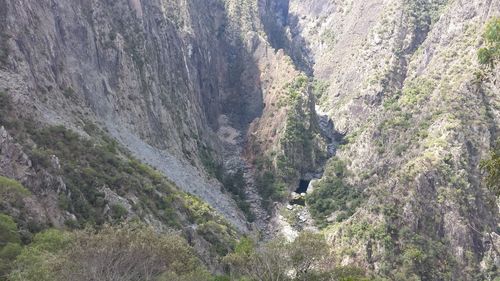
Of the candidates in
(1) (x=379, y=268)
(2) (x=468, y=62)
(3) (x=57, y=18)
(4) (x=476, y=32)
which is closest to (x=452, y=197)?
(1) (x=379, y=268)

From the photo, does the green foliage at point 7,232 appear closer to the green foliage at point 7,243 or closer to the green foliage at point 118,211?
the green foliage at point 7,243

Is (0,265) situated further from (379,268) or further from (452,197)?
(452,197)

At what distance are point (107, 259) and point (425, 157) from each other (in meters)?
109

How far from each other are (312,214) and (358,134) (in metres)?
39.6

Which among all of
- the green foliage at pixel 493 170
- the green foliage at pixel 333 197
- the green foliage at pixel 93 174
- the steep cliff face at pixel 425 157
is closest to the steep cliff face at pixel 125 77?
the green foliage at pixel 93 174

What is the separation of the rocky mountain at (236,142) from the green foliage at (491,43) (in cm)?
65

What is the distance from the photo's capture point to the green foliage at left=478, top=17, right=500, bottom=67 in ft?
92.7

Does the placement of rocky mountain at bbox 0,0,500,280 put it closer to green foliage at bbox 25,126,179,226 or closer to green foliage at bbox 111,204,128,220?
green foliage at bbox 25,126,179,226

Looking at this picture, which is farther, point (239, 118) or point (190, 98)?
point (239, 118)

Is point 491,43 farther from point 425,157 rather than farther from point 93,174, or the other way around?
point 425,157

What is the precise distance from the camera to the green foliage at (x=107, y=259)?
3850 centimetres

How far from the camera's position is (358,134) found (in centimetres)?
17562

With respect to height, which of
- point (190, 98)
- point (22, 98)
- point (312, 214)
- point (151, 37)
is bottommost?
point (312, 214)

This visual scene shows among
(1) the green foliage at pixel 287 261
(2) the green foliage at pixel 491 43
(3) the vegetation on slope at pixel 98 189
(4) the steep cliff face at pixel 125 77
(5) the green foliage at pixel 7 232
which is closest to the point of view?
(2) the green foliage at pixel 491 43
